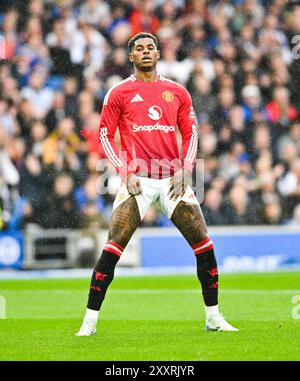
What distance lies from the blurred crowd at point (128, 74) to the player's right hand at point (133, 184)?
357 inches

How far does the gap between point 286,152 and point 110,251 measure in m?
11.2

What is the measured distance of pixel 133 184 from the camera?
27.5 feet

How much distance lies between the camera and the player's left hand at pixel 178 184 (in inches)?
333

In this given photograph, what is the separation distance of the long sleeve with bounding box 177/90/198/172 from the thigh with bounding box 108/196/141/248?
2.01ft

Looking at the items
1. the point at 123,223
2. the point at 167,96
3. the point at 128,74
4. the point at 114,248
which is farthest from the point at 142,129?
the point at 128,74

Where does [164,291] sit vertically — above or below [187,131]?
below

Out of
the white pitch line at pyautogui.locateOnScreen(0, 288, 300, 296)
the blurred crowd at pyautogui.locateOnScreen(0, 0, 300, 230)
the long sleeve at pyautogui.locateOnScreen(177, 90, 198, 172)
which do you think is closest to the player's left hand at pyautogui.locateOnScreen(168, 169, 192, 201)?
the long sleeve at pyautogui.locateOnScreen(177, 90, 198, 172)

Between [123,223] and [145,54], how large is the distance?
4.53 feet
